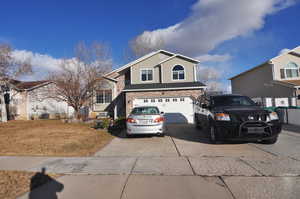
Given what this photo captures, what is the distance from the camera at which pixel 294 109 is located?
10.1 m

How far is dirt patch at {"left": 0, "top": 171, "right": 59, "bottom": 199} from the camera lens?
2.92m

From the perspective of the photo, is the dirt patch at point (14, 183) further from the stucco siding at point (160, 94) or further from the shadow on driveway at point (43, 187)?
the stucco siding at point (160, 94)

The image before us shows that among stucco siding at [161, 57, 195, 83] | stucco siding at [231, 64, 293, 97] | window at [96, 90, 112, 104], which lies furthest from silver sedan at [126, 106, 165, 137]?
stucco siding at [231, 64, 293, 97]

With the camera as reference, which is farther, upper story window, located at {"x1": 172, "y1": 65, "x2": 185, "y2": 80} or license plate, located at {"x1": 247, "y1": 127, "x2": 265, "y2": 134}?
upper story window, located at {"x1": 172, "y1": 65, "x2": 185, "y2": 80}

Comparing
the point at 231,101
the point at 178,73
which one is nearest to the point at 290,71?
the point at 178,73

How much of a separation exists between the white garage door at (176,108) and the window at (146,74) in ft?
12.4

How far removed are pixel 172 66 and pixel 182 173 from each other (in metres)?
14.0

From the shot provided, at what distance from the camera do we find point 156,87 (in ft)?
46.5

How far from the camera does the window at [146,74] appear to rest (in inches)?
674

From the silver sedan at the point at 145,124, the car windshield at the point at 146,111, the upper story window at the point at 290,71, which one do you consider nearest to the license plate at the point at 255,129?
the silver sedan at the point at 145,124

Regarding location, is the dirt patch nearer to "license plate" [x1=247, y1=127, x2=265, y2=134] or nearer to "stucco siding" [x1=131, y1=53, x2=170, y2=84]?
"license plate" [x1=247, y1=127, x2=265, y2=134]

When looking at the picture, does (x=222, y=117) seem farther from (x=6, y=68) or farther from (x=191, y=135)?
(x=6, y=68)

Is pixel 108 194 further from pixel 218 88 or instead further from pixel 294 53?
pixel 218 88

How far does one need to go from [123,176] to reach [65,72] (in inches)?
575
